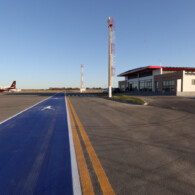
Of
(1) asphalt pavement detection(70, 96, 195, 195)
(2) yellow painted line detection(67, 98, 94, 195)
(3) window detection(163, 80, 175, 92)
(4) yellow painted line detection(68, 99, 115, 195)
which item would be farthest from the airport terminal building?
(2) yellow painted line detection(67, 98, 94, 195)

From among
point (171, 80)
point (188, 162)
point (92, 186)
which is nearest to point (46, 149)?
point (92, 186)

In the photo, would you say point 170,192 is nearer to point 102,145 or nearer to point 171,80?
point 102,145

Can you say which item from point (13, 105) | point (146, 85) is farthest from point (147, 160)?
point (146, 85)

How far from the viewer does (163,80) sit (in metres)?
37.5

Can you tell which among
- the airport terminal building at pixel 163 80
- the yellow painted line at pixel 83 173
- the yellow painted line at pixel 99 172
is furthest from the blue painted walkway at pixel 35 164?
the airport terminal building at pixel 163 80

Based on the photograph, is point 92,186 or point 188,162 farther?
point 188,162

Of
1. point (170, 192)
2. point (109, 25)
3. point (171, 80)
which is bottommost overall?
point (170, 192)

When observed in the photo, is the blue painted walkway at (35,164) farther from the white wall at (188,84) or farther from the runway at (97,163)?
the white wall at (188,84)

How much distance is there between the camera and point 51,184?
8.20ft

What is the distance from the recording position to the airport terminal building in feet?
104

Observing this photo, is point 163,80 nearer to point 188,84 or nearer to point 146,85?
point 188,84

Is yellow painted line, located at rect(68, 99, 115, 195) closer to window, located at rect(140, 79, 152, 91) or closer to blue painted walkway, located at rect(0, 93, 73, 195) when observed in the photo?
blue painted walkway, located at rect(0, 93, 73, 195)

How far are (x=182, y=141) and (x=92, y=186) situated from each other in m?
3.53

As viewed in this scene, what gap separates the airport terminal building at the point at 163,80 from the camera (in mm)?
31750
